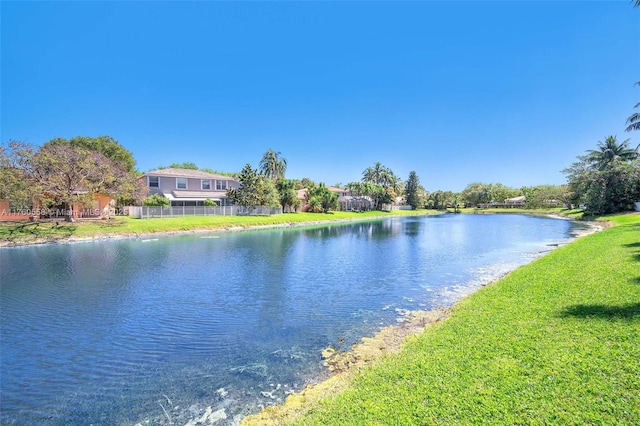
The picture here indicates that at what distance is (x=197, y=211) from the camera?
49594 millimetres

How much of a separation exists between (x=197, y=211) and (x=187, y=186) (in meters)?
9.27

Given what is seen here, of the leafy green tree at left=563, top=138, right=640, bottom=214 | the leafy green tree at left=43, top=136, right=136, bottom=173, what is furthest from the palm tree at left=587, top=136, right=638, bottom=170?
the leafy green tree at left=43, top=136, right=136, bottom=173

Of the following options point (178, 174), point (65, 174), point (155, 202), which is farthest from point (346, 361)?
point (178, 174)

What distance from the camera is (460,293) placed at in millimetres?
13875

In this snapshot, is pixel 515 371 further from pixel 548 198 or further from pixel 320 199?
pixel 548 198

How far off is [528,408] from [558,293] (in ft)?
23.9

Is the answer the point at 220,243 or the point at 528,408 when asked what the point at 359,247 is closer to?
the point at 220,243

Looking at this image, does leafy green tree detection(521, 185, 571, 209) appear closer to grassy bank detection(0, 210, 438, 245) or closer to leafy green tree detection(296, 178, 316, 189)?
leafy green tree detection(296, 178, 316, 189)

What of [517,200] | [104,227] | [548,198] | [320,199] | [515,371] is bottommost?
[515,371]

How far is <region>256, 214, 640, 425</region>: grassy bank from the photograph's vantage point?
4.53m

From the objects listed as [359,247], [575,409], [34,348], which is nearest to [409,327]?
[575,409]

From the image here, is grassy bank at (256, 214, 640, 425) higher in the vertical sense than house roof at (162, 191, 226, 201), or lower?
lower

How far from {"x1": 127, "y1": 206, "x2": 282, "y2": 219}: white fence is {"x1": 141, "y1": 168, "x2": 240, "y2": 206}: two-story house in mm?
4212

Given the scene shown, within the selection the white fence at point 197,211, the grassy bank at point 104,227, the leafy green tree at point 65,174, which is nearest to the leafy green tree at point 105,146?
the white fence at point 197,211
